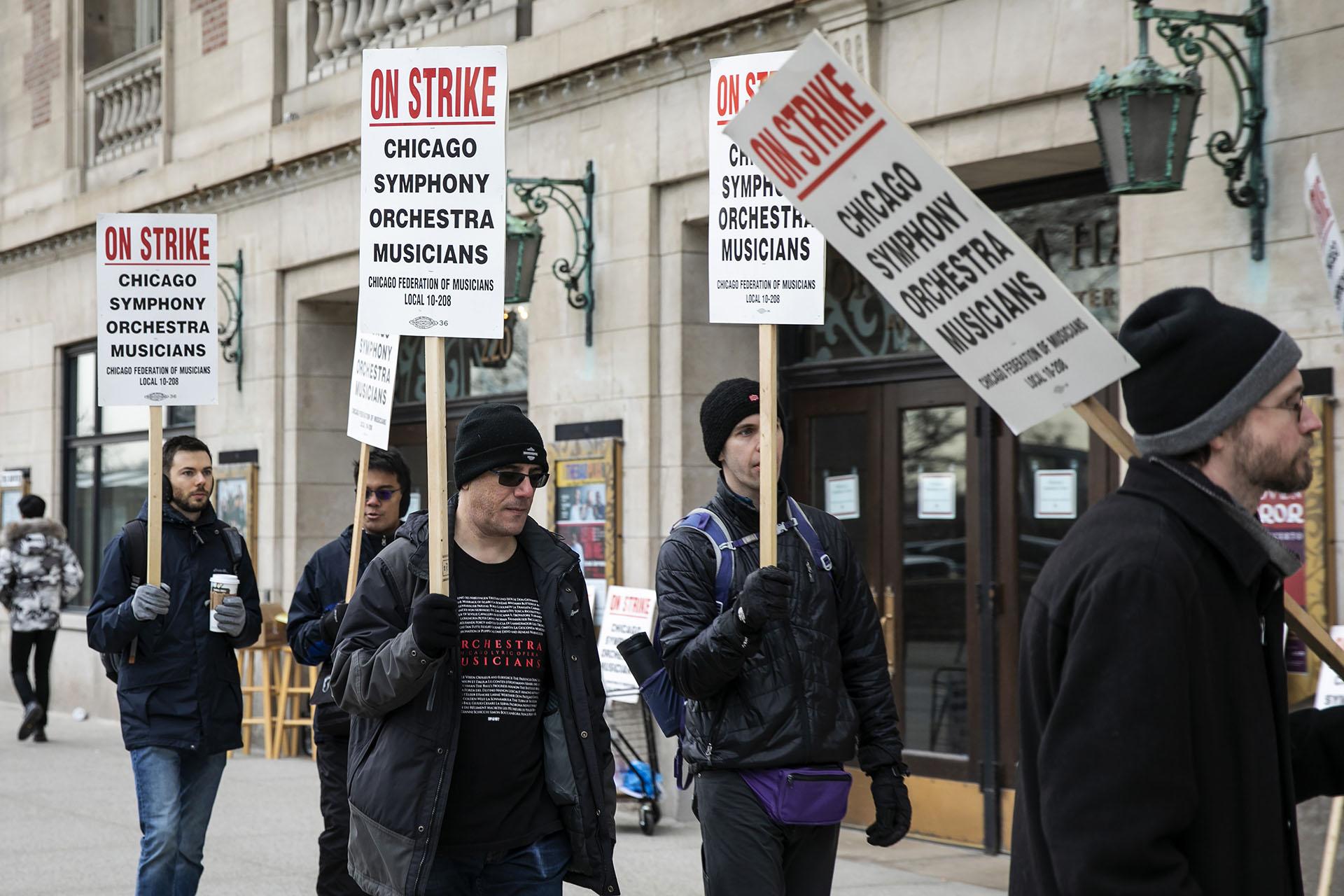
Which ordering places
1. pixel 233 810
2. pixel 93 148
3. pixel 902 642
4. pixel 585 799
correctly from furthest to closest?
1. pixel 93 148
2. pixel 233 810
3. pixel 902 642
4. pixel 585 799

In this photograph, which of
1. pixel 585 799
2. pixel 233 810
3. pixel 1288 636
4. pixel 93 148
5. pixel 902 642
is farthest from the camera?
pixel 93 148

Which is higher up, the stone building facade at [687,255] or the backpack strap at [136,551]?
the stone building facade at [687,255]

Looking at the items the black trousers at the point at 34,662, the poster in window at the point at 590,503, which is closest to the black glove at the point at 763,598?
the poster in window at the point at 590,503

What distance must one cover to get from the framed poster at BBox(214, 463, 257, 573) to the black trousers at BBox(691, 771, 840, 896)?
9610 millimetres

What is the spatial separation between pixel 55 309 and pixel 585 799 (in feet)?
46.8

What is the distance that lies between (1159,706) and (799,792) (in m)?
2.31

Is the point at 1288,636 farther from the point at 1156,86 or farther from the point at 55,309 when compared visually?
the point at 55,309

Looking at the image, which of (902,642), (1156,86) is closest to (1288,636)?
(1156,86)

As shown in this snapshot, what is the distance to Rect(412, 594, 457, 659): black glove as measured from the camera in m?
4.41

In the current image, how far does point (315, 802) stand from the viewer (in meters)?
11.2

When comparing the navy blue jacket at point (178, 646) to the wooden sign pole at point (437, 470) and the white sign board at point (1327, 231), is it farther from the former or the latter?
the white sign board at point (1327, 231)

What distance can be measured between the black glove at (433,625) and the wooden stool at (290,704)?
350 inches

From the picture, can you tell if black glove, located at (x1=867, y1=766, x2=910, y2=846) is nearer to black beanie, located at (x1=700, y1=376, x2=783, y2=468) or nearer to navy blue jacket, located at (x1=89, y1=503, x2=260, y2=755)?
black beanie, located at (x1=700, y1=376, x2=783, y2=468)

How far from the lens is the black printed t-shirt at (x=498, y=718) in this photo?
460cm
